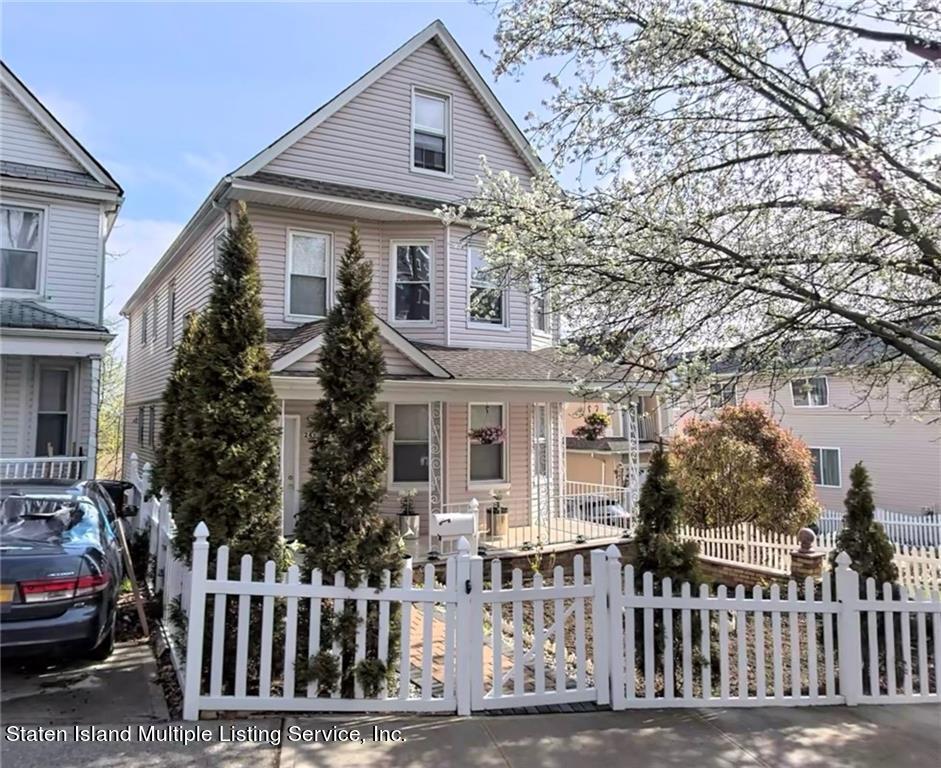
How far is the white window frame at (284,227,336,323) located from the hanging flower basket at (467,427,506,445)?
12.3 feet

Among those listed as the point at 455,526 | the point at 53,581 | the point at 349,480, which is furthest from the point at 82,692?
the point at 455,526

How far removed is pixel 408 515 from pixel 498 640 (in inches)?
263

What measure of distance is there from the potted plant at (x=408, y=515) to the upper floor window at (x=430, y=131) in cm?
674

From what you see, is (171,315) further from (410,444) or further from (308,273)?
(410,444)

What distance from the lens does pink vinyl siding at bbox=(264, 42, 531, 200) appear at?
11.7 m

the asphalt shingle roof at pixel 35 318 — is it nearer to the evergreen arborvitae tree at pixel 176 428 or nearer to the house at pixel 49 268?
the house at pixel 49 268

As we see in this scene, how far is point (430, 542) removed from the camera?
34.0 feet

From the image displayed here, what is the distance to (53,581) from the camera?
422 cm

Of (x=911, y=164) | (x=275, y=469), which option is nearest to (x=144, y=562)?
(x=275, y=469)

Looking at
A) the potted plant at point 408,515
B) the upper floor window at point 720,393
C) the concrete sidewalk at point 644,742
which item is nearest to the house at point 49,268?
the potted plant at point 408,515

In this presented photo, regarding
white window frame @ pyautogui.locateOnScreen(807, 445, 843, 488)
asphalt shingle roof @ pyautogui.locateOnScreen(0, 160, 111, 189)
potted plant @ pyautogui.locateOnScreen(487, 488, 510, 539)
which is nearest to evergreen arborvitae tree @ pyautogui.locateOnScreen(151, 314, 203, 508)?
asphalt shingle roof @ pyautogui.locateOnScreen(0, 160, 111, 189)

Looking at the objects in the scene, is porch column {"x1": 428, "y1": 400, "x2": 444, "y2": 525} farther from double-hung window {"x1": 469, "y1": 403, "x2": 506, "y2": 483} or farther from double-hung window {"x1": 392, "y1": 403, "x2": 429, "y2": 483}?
double-hung window {"x1": 469, "y1": 403, "x2": 506, "y2": 483}

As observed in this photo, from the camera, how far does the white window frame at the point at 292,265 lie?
440 inches

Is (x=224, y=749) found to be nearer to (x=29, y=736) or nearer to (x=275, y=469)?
(x=29, y=736)
